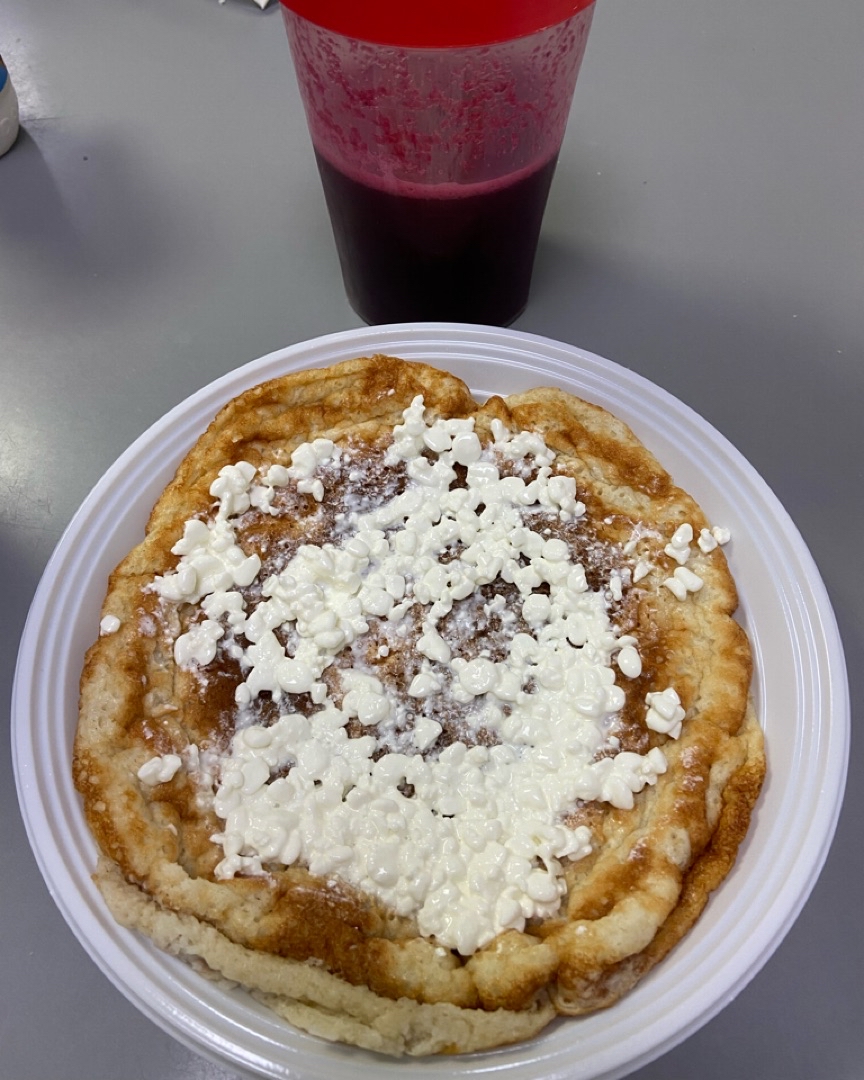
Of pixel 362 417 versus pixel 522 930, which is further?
pixel 362 417

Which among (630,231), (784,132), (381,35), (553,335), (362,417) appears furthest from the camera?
(784,132)

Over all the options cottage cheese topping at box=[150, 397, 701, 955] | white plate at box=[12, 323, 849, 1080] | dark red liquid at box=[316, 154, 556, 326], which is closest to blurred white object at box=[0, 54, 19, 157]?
dark red liquid at box=[316, 154, 556, 326]

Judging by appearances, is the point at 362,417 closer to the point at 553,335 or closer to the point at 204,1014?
the point at 553,335

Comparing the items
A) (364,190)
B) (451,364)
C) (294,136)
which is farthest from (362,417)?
(294,136)

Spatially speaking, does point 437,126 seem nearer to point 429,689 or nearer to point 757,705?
point 429,689

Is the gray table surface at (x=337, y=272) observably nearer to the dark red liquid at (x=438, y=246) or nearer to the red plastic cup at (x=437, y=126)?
the dark red liquid at (x=438, y=246)

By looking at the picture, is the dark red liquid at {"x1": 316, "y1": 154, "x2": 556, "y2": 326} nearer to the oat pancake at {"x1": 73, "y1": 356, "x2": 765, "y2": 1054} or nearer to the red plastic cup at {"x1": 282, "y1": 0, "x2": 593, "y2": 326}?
the red plastic cup at {"x1": 282, "y1": 0, "x2": 593, "y2": 326}

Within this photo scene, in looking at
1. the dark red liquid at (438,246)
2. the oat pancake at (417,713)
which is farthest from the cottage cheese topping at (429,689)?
the dark red liquid at (438,246)
